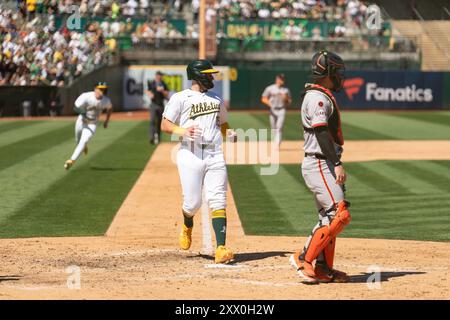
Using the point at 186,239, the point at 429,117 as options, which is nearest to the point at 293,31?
the point at 429,117

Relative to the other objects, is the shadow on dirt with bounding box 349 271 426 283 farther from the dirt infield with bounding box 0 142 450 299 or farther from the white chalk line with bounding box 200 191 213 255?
the white chalk line with bounding box 200 191 213 255

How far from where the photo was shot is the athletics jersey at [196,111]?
10.7 meters

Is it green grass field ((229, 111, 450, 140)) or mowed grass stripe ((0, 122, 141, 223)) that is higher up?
mowed grass stripe ((0, 122, 141, 223))

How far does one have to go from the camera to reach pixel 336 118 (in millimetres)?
9547

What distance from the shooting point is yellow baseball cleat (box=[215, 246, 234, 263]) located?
10508 mm

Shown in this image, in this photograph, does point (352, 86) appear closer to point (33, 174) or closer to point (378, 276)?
point (33, 174)

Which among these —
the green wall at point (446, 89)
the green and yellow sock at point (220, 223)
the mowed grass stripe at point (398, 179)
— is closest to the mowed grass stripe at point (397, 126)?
the green wall at point (446, 89)

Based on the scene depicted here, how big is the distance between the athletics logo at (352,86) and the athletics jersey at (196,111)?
39.2 m

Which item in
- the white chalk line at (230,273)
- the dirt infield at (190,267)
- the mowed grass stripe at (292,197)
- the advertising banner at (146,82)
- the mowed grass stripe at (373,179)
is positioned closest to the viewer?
the dirt infield at (190,267)

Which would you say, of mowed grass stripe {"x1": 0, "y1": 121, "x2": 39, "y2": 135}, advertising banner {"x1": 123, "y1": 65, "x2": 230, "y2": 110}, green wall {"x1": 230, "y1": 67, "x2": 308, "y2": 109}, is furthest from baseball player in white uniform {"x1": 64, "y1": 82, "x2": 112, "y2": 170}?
green wall {"x1": 230, "y1": 67, "x2": 308, "y2": 109}

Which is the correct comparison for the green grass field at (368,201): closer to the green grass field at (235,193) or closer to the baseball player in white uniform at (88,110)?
the green grass field at (235,193)

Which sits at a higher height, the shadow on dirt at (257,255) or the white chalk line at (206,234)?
the shadow on dirt at (257,255)

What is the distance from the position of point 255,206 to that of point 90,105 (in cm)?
631
